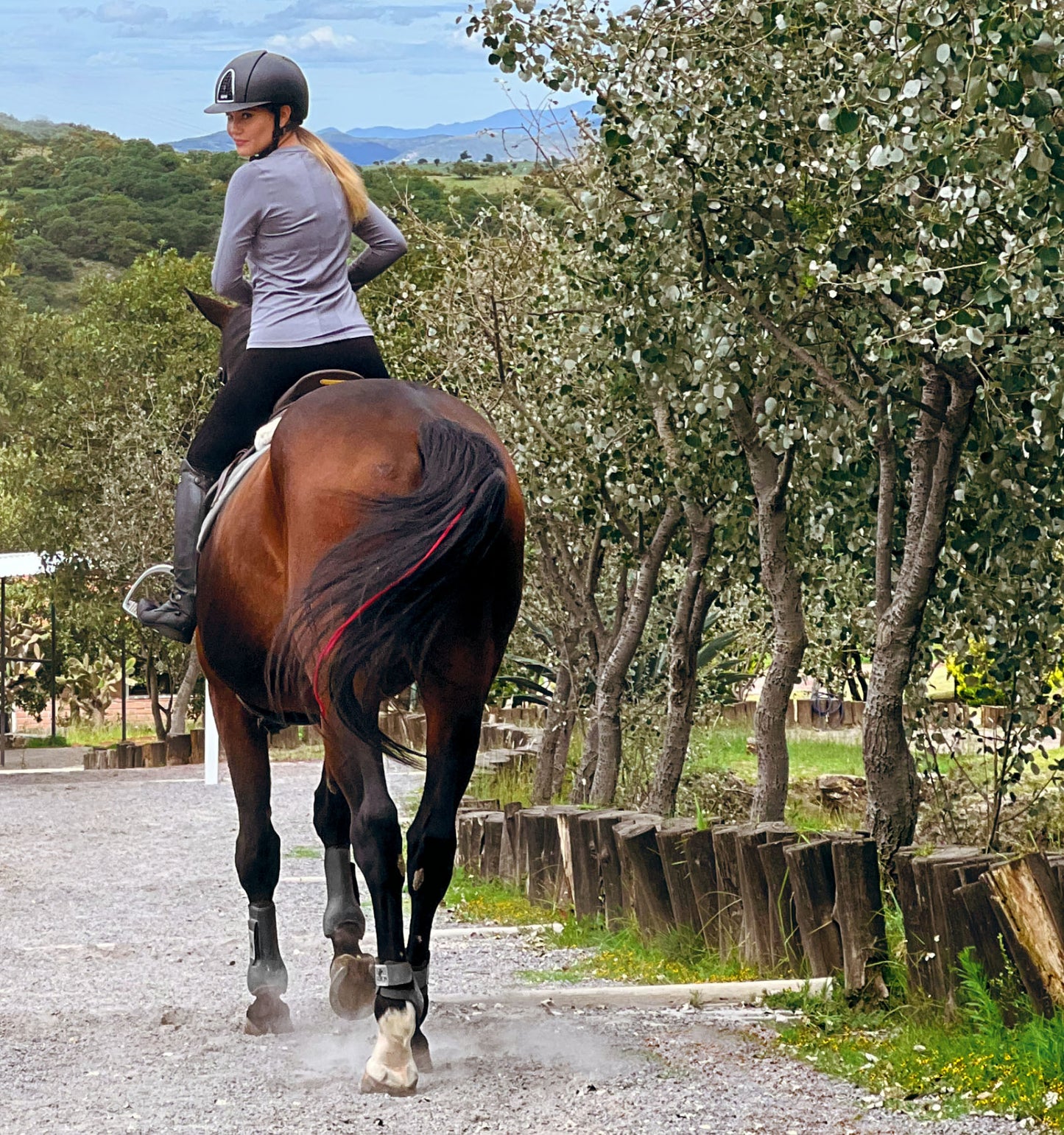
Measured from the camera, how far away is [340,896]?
6.34 meters

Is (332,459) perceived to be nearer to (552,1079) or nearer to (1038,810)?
(552,1079)

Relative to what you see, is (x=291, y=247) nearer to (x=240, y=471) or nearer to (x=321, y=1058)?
(x=240, y=471)

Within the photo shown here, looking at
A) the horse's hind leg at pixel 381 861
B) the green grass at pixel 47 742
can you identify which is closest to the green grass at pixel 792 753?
the horse's hind leg at pixel 381 861

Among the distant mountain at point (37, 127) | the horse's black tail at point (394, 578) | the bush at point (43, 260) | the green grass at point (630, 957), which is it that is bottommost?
the green grass at point (630, 957)

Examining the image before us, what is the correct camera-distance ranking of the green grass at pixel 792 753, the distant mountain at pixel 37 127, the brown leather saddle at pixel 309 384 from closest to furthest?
1. the brown leather saddle at pixel 309 384
2. the green grass at pixel 792 753
3. the distant mountain at pixel 37 127

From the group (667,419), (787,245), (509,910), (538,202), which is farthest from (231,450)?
(538,202)

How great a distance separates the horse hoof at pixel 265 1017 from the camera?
5.76 m

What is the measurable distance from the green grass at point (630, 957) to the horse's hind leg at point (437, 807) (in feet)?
4.80

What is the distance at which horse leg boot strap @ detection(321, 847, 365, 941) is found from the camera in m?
6.24

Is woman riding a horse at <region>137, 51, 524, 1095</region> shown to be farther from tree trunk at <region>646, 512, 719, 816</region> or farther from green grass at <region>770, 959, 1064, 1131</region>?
tree trunk at <region>646, 512, 719, 816</region>

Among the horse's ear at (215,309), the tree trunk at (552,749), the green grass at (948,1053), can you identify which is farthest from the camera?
the tree trunk at (552,749)

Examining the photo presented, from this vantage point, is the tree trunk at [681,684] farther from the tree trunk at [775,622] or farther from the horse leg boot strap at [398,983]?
the horse leg boot strap at [398,983]

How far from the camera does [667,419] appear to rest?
29.0 ft

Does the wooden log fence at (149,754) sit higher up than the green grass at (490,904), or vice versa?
the wooden log fence at (149,754)
